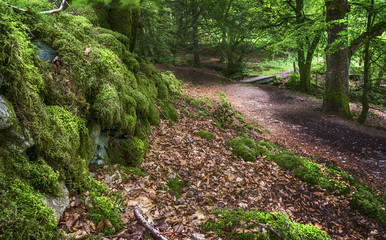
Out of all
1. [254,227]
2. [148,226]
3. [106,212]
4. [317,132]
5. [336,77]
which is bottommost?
[317,132]

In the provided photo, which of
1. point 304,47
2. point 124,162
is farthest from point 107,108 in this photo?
point 304,47

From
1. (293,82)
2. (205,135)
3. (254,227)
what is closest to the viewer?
(254,227)

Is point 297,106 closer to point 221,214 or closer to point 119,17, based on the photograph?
point 119,17

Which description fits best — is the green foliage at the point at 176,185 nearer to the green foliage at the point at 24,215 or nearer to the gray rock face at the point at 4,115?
the green foliage at the point at 24,215

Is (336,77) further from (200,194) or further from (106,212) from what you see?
(106,212)

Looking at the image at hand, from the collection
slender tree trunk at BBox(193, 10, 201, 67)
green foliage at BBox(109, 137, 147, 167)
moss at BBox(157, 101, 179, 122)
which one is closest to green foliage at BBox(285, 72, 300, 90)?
slender tree trunk at BBox(193, 10, 201, 67)

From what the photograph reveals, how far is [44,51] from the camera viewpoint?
9.21 feet

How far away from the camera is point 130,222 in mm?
2361

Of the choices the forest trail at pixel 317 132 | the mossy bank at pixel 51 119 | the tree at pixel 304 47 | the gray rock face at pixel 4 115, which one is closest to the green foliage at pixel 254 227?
the mossy bank at pixel 51 119

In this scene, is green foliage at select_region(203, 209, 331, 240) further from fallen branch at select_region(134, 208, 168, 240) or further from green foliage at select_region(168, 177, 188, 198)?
green foliage at select_region(168, 177, 188, 198)

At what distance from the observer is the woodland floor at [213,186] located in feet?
8.39

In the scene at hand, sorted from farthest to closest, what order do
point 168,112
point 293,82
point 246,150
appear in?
point 293,82 → point 168,112 → point 246,150

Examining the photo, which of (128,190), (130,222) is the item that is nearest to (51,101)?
(128,190)

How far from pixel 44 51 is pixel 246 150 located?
15.1 feet
